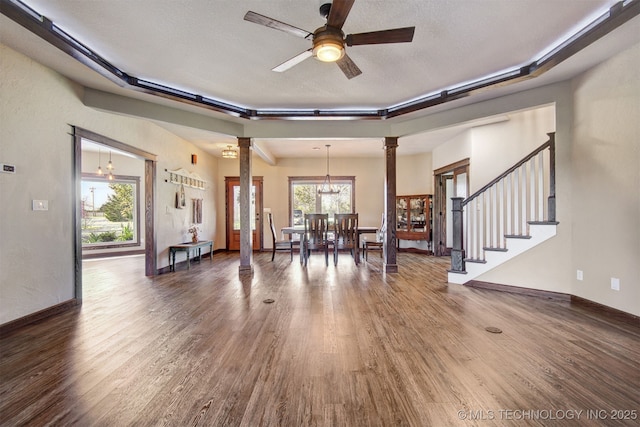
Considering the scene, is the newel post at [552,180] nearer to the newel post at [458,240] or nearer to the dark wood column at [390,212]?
the newel post at [458,240]

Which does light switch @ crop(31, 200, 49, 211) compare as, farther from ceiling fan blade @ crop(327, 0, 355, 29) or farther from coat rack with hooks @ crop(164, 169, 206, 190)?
ceiling fan blade @ crop(327, 0, 355, 29)

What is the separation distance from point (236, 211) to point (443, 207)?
5.51 meters

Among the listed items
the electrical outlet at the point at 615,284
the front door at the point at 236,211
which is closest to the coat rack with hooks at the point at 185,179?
the front door at the point at 236,211

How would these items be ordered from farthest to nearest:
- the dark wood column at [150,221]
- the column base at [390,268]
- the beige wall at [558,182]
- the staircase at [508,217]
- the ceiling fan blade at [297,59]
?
the column base at [390,268]
the dark wood column at [150,221]
the staircase at [508,217]
the beige wall at [558,182]
the ceiling fan blade at [297,59]

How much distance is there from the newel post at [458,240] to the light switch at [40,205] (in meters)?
5.15

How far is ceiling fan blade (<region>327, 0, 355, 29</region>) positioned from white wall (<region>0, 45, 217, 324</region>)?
9.85 ft

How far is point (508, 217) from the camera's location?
4059 mm

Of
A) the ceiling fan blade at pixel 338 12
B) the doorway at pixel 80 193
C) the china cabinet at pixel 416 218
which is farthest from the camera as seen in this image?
the china cabinet at pixel 416 218

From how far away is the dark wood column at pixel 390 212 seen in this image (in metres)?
5.03

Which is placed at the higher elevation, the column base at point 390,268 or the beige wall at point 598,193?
the beige wall at point 598,193

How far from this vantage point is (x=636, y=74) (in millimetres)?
2697

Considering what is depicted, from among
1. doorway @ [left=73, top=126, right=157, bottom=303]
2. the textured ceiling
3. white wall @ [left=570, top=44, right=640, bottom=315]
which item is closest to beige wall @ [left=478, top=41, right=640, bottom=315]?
white wall @ [left=570, top=44, right=640, bottom=315]

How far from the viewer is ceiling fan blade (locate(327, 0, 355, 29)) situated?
1.93 metres

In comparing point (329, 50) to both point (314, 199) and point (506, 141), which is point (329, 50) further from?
point (314, 199)
